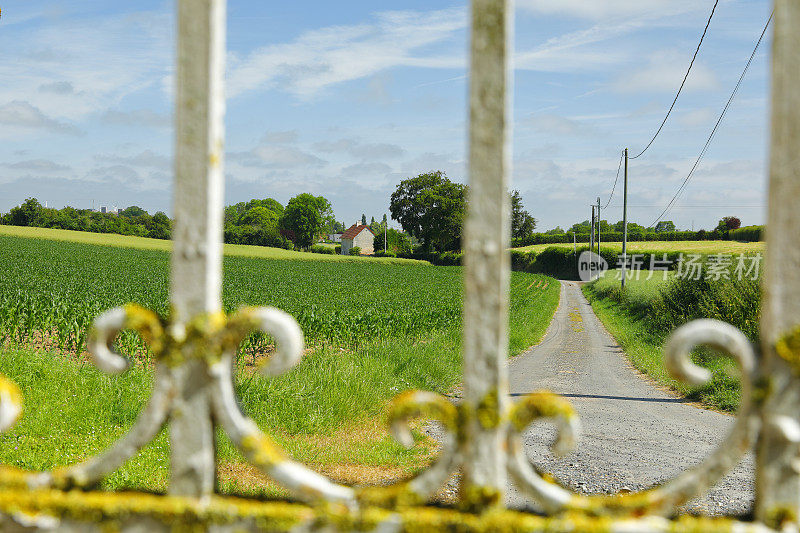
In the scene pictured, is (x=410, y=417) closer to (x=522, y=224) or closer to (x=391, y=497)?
(x=391, y=497)

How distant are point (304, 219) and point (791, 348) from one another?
4189 inches

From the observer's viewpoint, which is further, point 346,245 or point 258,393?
point 346,245

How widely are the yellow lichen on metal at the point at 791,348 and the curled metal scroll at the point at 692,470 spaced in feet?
0.18

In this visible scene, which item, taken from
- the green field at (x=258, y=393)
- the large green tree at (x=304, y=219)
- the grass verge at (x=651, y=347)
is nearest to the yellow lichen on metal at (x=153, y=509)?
the green field at (x=258, y=393)

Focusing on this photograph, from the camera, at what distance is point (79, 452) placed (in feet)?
18.4

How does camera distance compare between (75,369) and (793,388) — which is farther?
(75,369)

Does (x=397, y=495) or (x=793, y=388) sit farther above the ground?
(x=793, y=388)

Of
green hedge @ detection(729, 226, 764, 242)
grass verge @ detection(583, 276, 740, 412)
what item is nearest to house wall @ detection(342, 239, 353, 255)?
green hedge @ detection(729, 226, 764, 242)

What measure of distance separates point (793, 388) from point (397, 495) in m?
0.87

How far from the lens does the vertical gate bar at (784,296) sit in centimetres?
120

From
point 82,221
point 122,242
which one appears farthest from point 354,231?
point 122,242

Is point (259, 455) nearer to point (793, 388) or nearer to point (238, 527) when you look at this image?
point (238, 527)

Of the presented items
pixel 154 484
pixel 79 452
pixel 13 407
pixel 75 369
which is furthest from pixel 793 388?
pixel 75 369

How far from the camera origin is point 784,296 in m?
1.21
